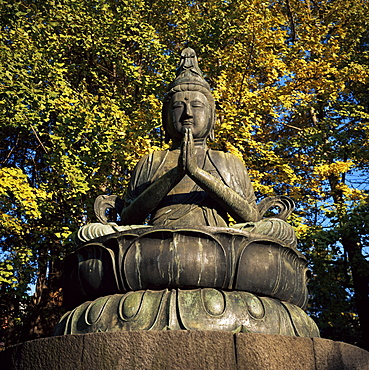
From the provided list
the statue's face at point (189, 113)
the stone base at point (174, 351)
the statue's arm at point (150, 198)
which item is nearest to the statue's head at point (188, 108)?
the statue's face at point (189, 113)

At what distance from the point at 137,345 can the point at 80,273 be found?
1242mm

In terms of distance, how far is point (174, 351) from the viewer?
3.38 m

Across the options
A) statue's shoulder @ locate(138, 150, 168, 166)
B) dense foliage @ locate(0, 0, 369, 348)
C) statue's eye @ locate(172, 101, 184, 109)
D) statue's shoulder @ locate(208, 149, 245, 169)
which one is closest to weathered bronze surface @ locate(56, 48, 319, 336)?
statue's shoulder @ locate(208, 149, 245, 169)

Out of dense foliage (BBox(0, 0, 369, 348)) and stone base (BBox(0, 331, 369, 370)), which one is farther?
dense foliage (BBox(0, 0, 369, 348))

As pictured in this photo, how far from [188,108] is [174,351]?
9.65 ft

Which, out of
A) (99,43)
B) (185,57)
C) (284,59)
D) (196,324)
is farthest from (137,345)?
(284,59)

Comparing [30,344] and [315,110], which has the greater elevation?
[315,110]

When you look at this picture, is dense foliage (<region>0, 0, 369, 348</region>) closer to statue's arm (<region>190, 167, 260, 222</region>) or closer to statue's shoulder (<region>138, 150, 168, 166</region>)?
statue's shoulder (<region>138, 150, 168, 166</region>)

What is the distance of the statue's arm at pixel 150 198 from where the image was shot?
477 cm

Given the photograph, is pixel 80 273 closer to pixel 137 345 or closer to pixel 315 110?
pixel 137 345

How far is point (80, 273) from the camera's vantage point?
448 centimetres

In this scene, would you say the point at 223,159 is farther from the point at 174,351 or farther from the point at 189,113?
the point at 174,351

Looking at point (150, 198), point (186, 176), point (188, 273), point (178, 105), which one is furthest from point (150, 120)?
point (188, 273)

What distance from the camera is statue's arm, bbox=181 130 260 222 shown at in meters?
4.57
